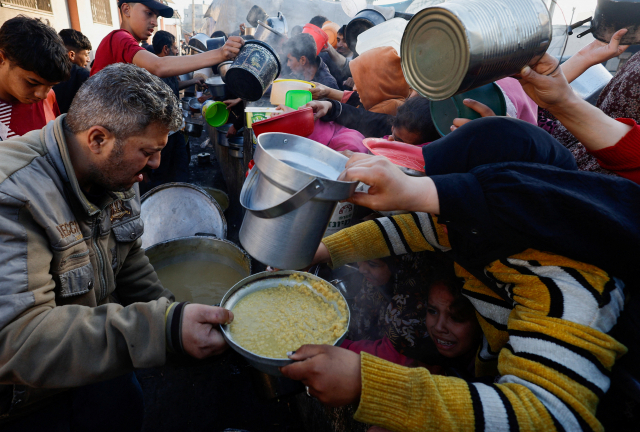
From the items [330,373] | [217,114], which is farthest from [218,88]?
[330,373]

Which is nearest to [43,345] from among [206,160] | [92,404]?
[92,404]

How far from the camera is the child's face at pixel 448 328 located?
175 cm

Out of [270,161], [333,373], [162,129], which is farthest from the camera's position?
[162,129]

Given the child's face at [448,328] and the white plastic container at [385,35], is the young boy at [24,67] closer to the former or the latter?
the white plastic container at [385,35]

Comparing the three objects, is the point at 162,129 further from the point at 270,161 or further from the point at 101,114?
the point at 270,161

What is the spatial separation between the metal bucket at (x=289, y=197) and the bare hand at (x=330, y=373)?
0.43 m

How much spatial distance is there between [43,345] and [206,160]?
6.76 metres

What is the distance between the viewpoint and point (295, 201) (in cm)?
124

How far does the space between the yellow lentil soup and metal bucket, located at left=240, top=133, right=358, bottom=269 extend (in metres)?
0.25

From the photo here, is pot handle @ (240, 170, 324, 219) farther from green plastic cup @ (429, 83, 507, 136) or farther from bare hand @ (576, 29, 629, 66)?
bare hand @ (576, 29, 629, 66)

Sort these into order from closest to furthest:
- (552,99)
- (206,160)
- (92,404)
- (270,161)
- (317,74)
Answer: (270,161)
(552,99)
(92,404)
(317,74)
(206,160)

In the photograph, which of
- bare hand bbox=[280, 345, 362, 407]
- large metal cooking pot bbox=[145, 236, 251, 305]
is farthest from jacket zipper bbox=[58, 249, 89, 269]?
large metal cooking pot bbox=[145, 236, 251, 305]

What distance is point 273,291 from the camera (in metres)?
1.74

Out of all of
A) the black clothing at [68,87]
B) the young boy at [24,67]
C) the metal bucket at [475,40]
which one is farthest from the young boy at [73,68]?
the metal bucket at [475,40]
